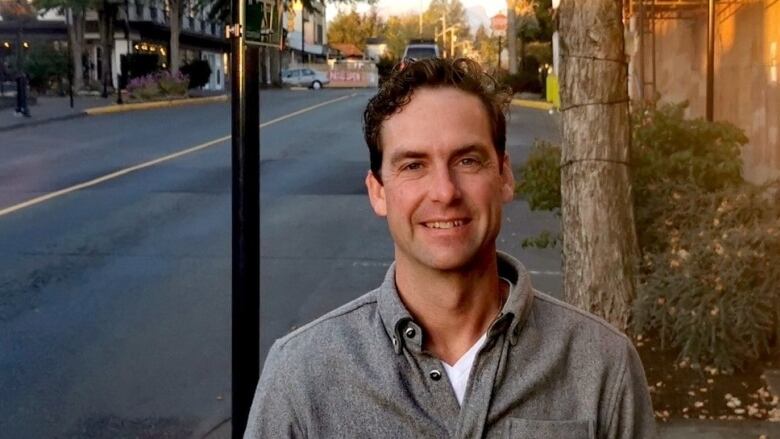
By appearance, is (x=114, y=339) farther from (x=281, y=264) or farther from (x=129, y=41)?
(x=129, y=41)

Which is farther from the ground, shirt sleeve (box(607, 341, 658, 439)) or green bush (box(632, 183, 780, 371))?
shirt sleeve (box(607, 341, 658, 439))

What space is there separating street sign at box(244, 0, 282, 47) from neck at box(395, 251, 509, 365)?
2560mm

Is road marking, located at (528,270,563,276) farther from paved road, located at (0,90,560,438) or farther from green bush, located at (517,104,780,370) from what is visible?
green bush, located at (517,104,780,370)

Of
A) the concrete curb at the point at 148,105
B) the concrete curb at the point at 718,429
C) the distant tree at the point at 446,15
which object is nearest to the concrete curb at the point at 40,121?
the concrete curb at the point at 148,105

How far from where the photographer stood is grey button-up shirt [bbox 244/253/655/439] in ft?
6.31

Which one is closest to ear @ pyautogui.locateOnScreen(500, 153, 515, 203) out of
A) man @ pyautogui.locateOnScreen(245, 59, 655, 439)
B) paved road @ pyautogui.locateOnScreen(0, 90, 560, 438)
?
man @ pyautogui.locateOnScreen(245, 59, 655, 439)

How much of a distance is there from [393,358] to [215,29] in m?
72.6

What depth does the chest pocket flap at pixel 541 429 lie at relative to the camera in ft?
6.33

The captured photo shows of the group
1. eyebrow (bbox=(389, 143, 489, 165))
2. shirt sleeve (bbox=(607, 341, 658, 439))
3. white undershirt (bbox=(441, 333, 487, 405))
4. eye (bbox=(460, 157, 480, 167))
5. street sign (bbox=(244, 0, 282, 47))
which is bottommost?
shirt sleeve (bbox=(607, 341, 658, 439))

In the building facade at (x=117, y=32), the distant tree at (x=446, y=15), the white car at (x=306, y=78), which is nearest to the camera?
the building facade at (x=117, y=32)

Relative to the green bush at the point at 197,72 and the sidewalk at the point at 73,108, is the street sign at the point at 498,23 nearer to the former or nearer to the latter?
the sidewalk at the point at 73,108

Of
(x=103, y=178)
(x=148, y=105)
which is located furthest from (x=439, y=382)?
(x=148, y=105)

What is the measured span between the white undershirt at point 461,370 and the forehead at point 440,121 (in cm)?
36

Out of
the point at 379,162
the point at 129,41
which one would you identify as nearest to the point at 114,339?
the point at 379,162
